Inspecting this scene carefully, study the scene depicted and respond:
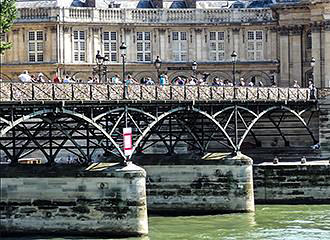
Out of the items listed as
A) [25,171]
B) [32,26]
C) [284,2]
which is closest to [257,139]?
[284,2]

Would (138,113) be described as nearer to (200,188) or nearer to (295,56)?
(200,188)

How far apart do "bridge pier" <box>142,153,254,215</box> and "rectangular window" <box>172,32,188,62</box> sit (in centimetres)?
3557

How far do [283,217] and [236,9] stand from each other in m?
40.1

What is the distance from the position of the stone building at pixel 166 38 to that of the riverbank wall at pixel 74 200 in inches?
1578

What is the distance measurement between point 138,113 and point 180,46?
41.4m

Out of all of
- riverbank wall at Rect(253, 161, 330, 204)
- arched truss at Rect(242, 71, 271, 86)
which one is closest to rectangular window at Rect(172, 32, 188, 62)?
arched truss at Rect(242, 71, 271, 86)

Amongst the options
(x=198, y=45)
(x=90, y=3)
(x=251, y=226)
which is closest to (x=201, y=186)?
(x=251, y=226)

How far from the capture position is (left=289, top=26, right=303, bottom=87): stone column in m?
87.6

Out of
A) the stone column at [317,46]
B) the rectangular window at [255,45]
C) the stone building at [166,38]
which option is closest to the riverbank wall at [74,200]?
the stone column at [317,46]

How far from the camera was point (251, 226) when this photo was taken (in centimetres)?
5228

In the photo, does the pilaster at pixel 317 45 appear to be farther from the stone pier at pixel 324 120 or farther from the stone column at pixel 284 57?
the stone pier at pixel 324 120

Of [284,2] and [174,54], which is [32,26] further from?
[284,2]

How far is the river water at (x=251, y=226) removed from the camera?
49.1 metres

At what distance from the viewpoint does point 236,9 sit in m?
93.2
